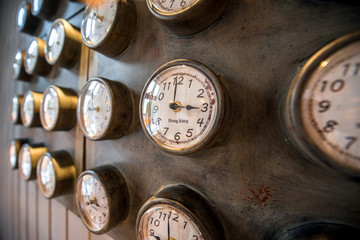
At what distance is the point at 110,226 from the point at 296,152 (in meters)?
0.91

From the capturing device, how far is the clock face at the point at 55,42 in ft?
4.05

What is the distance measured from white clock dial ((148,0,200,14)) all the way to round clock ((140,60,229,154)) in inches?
7.6

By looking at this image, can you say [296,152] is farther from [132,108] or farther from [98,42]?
[98,42]

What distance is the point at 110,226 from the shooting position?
2.89 feet

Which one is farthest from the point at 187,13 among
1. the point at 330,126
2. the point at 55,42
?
the point at 55,42

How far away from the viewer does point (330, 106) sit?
419 millimetres

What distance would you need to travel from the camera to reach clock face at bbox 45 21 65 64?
4.05 feet

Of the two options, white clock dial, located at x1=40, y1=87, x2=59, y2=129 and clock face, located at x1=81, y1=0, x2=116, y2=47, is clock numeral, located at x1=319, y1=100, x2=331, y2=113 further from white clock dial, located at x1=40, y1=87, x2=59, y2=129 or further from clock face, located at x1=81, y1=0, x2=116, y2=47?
white clock dial, located at x1=40, y1=87, x2=59, y2=129

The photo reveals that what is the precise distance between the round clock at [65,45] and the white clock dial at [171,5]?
820 mm

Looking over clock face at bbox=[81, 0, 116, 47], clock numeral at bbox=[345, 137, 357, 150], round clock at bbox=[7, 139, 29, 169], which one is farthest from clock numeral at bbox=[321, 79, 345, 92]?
round clock at bbox=[7, 139, 29, 169]

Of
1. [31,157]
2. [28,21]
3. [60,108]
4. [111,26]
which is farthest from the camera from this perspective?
[28,21]

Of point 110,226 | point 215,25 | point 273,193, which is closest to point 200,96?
point 215,25

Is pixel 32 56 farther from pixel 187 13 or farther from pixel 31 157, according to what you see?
pixel 187 13

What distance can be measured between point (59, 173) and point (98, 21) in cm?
103
